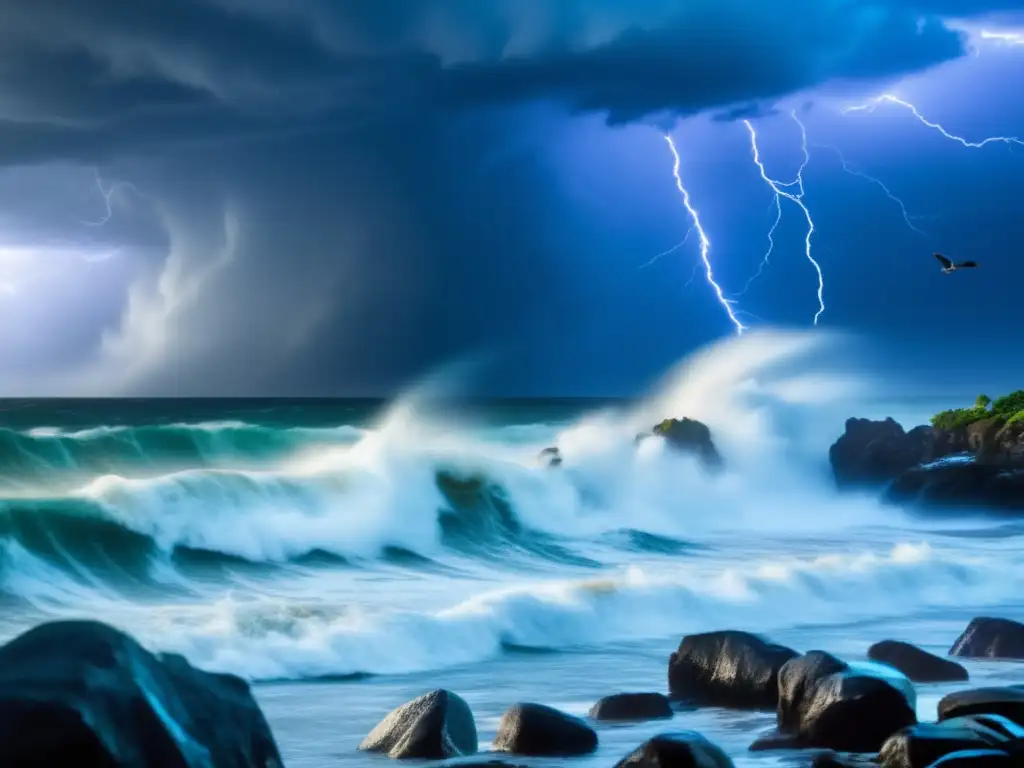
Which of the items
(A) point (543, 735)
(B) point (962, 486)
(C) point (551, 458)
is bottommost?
(A) point (543, 735)

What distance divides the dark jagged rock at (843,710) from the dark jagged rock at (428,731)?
1595 millimetres

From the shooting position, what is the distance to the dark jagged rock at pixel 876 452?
113 feet

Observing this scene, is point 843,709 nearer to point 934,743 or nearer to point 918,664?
point 934,743

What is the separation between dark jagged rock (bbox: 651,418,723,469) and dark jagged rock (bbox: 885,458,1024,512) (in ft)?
14.7

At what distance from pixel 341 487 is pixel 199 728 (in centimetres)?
1719

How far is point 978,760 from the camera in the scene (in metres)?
5.81

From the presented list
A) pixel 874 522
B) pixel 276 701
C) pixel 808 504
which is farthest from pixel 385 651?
pixel 808 504

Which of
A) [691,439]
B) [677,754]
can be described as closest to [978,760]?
[677,754]

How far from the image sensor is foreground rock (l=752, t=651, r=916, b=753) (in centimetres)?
719

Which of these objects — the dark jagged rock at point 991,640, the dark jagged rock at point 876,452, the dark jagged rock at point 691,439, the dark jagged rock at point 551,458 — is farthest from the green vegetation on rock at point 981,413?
the dark jagged rock at point 991,640

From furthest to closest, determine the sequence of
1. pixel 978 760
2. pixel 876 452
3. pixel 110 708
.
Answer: pixel 876 452
pixel 978 760
pixel 110 708

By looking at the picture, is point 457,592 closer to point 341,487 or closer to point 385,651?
point 385,651

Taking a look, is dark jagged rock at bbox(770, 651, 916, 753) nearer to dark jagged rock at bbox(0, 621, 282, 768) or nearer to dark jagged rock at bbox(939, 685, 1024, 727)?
dark jagged rock at bbox(939, 685, 1024, 727)

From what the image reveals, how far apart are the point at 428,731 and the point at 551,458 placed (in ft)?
77.9
